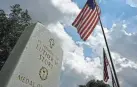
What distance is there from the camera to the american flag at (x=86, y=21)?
39.8 feet

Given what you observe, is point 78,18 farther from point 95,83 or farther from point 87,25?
point 95,83

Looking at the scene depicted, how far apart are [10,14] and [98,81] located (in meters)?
27.5

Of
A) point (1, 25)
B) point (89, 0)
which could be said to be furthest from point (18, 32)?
point (89, 0)

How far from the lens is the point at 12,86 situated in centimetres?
494

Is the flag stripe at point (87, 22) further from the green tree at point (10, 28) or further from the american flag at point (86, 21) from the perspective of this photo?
the green tree at point (10, 28)

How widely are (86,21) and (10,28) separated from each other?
24.7 meters

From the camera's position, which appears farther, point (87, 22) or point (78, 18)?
point (78, 18)

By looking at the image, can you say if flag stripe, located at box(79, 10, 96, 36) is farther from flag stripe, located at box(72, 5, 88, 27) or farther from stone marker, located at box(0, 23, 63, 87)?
stone marker, located at box(0, 23, 63, 87)

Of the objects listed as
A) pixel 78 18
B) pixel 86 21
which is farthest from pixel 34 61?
pixel 78 18

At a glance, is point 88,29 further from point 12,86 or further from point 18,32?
point 18,32

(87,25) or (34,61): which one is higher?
(87,25)

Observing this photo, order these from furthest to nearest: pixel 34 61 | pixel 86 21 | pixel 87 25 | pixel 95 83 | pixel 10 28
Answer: pixel 95 83 < pixel 10 28 < pixel 87 25 < pixel 86 21 < pixel 34 61

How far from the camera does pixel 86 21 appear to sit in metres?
12.1

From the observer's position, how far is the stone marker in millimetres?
5062
